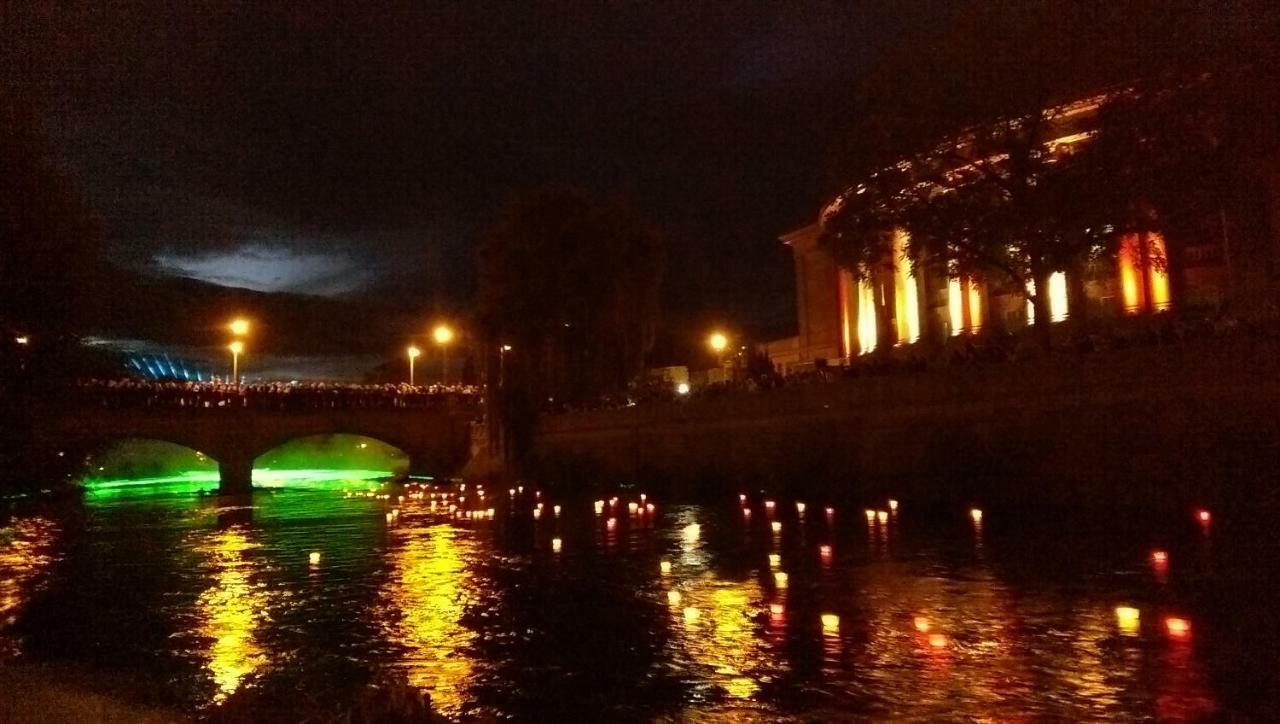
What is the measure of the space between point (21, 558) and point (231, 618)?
12.1 metres

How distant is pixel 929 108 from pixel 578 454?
69.5 ft

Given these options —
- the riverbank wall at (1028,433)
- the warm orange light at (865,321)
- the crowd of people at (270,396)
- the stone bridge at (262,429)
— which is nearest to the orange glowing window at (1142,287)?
the riverbank wall at (1028,433)

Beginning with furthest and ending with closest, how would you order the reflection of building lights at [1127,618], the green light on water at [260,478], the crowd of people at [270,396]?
the green light on water at [260,478] < the crowd of people at [270,396] < the reflection of building lights at [1127,618]

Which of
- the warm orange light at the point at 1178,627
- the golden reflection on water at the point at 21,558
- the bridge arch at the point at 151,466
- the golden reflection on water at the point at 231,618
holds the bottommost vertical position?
the warm orange light at the point at 1178,627

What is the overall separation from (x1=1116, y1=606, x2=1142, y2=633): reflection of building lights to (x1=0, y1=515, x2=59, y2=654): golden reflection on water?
42.1 feet

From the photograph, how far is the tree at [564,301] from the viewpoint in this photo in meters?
48.6

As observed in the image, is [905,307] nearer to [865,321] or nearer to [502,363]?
[865,321]

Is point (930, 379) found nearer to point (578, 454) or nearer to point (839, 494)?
point (839, 494)

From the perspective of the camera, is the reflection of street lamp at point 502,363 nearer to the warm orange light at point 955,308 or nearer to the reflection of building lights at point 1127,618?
the warm orange light at point 955,308

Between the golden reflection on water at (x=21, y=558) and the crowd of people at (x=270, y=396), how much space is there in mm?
22148

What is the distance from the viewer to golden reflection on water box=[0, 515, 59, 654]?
1661 cm

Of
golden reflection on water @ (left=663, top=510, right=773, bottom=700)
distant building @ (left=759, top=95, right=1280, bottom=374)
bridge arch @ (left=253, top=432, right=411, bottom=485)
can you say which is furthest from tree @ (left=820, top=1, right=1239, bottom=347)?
bridge arch @ (left=253, top=432, right=411, bottom=485)

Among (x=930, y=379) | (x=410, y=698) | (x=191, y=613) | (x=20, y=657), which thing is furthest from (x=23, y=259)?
(x=930, y=379)

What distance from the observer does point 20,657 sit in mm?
12094
